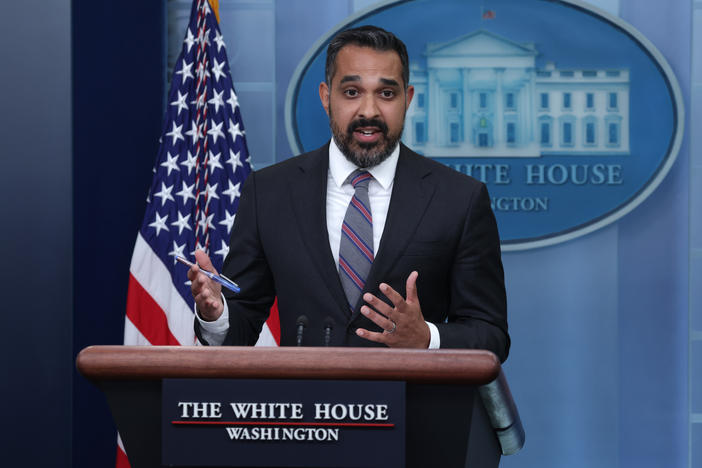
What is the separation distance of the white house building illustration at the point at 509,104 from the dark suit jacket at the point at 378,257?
58.6 inches

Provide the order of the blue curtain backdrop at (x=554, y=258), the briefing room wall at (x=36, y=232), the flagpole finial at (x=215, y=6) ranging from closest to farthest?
the briefing room wall at (x=36, y=232), the blue curtain backdrop at (x=554, y=258), the flagpole finial at (x=215, y=6)

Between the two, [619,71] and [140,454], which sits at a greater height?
[619,71]

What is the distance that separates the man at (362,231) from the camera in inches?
63.3

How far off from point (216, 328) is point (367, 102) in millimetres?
583

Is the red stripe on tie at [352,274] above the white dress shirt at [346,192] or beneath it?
beneath

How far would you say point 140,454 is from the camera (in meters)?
1.05

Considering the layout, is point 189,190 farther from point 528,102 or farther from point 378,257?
point 378,257

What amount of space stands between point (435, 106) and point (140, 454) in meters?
2.41

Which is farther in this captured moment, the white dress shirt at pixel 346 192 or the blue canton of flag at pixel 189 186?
the blue canton of flag at pixel 189 186

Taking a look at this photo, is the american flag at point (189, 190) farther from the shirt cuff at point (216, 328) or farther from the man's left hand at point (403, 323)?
the man's left hand at point (403, 323)

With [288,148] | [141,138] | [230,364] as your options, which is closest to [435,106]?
[288,148]

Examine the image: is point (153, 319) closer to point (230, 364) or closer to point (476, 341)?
point (476, 341)

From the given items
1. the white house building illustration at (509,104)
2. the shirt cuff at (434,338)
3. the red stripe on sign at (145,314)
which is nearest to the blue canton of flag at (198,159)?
the red stripe on sign at (145,314)

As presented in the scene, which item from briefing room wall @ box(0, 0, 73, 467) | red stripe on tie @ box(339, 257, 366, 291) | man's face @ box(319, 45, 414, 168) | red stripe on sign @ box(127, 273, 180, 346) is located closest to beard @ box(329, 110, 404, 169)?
man's face @ box(319, 45, 414, 168)
